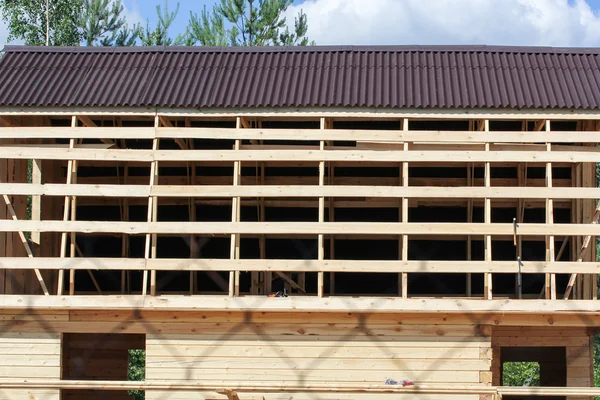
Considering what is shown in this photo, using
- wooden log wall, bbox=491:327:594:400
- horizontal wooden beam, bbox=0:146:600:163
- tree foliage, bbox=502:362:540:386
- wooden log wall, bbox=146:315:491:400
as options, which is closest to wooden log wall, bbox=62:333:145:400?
wooden log wall, bbox=146:315:491:400

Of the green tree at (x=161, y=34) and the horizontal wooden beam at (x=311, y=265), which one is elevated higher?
the green tree at (x=161, y=34)

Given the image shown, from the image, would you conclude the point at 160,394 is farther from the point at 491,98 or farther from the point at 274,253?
the point at 491,98

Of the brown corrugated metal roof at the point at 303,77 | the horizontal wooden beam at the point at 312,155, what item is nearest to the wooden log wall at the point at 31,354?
the horizontal wooden beam at the point at 312,155

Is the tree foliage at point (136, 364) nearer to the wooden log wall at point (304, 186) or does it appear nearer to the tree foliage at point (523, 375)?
the tree foliage at point (523, 375)

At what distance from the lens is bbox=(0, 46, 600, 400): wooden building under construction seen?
14750mm

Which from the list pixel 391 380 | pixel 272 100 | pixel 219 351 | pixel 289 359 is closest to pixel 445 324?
pixel 391 380

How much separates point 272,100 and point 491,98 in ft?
12.3

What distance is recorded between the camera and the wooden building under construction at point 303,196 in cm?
1475

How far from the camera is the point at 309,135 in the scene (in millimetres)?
15172

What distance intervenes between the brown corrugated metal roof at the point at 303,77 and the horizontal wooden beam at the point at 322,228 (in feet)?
6.83

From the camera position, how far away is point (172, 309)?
580 inches

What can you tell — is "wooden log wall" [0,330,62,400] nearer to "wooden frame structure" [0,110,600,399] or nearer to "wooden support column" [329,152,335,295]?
"wooden frame structure" [0,110,600,399]

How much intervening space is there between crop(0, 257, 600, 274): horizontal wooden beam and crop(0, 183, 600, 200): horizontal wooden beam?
3.63ft

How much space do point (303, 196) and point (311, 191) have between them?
Answer: 282 mm
